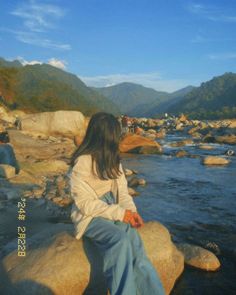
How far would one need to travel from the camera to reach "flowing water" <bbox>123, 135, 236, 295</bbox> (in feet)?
17.8

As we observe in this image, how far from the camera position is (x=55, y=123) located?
23688 millimetres

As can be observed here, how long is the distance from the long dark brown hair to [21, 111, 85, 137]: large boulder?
19.5 metres

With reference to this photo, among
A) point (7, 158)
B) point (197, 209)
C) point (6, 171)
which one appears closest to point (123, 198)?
point (197, 209)

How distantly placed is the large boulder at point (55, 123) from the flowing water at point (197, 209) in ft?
25.3

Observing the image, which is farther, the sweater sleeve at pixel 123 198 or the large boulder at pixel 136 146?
the large boulder at pixel 136 146

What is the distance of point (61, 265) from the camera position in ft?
14.0

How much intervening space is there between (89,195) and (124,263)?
0.79 m

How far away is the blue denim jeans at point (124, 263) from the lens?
364cm

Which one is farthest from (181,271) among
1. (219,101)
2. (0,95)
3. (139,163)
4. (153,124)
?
(219,101)

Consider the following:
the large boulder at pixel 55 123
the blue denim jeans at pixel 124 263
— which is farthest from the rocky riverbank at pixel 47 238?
the large boulder at pixel 55 123

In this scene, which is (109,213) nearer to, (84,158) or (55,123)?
(84,158)

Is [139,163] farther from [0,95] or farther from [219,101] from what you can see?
[219,101]

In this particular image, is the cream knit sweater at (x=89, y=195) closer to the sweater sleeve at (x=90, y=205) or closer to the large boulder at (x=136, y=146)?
the sweater sleeve at (x=90, y=205)

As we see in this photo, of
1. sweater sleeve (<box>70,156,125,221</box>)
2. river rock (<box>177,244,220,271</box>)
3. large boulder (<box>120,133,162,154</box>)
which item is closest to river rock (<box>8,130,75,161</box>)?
large boulder (<box>120,133,162,154</box>)
